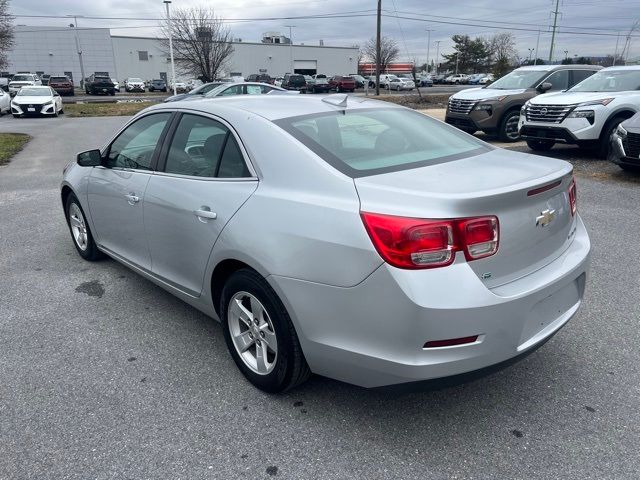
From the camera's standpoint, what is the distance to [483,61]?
85438 millimetres

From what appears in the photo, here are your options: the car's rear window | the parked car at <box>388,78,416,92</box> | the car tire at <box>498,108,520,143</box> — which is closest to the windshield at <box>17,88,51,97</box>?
the car tire at <box>498,108,520,143</box>

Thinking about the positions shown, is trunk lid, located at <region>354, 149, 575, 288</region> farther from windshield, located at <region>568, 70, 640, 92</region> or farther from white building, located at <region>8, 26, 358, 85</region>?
white building, located at <region>8, 26, 358, 85</region>

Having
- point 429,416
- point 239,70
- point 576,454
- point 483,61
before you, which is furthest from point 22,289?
point 483,61

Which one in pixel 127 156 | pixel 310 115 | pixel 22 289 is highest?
A: pixel 310 115

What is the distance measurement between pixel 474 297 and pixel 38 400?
7.98 feet

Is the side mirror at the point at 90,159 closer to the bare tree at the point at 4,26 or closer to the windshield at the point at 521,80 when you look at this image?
the windshield at the point at 521,80

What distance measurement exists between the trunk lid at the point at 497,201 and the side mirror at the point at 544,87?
10952 mm

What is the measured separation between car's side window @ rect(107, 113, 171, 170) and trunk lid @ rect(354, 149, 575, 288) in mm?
1962

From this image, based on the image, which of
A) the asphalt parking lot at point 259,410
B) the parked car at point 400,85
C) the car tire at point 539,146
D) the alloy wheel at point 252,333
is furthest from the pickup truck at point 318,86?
the alloy wheel at point 252,333

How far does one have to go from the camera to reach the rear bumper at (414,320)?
2.15 meters

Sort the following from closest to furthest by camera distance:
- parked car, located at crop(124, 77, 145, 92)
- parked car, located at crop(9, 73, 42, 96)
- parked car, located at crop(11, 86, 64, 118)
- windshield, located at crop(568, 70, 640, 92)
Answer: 1. windshield, located at crop(568, 70, 640, 92)
2. parked car, located at crop(11, 86, 64, 118)
3. parked car, located at crop(9, 73, 42, 96)
4. parked car, located at crop(124, 77, 145, 92)

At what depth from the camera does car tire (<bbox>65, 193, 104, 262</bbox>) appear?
485cm

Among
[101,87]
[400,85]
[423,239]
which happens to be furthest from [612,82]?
[101,87]

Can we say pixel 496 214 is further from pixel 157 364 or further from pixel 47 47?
pixel 47 47
